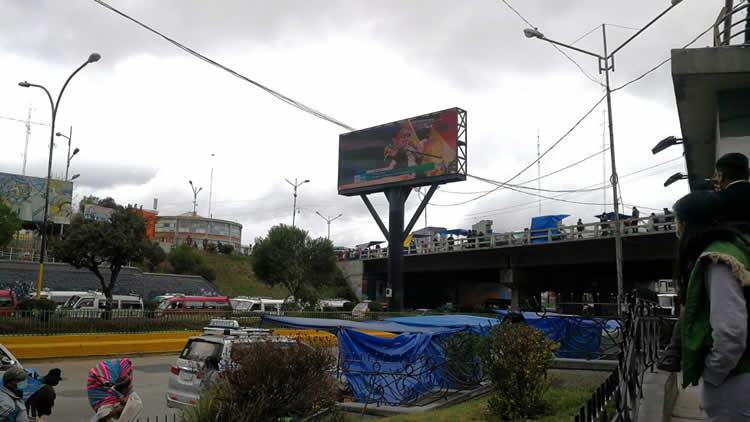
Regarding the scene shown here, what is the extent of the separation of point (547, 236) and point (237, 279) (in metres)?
45.6

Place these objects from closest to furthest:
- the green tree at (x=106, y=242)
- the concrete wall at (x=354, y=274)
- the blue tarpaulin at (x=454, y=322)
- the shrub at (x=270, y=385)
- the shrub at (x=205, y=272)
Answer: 1. the shrub at (x=270, y=385)
2. the blue tarpaulin at (x=454, y=322)
3. the green tree at (x=106, y=242)
4. the concrete wall at (x=354, y=274)
5. the shrub at (x=205, y=272)

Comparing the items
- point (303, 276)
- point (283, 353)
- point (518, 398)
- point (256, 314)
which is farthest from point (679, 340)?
point (303, 276)

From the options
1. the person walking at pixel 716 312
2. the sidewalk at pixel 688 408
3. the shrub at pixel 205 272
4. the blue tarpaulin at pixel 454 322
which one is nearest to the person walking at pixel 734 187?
the person walking at pixel 716 312

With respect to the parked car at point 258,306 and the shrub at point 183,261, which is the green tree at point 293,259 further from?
the shrub at point 183,261

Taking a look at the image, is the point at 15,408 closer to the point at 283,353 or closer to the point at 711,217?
the point at 283,353

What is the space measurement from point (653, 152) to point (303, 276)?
3678cm

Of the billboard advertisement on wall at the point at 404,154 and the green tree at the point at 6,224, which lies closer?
the billboard advertisement on wall at the point at 404,154

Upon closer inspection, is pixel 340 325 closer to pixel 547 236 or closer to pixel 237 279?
pixel 547 236

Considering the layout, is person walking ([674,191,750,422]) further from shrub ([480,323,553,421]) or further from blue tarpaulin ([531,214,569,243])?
blue tarpaulin ([531,214,569,243])

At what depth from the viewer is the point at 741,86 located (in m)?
9.99

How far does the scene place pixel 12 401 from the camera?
5.03 m

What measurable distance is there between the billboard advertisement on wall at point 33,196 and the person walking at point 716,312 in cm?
6756

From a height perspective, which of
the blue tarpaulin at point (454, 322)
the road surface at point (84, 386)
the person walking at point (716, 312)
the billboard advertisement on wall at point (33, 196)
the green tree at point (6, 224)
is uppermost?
the billboard advertisement on wall at point (33, 196)

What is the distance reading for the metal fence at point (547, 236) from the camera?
3148 cm
